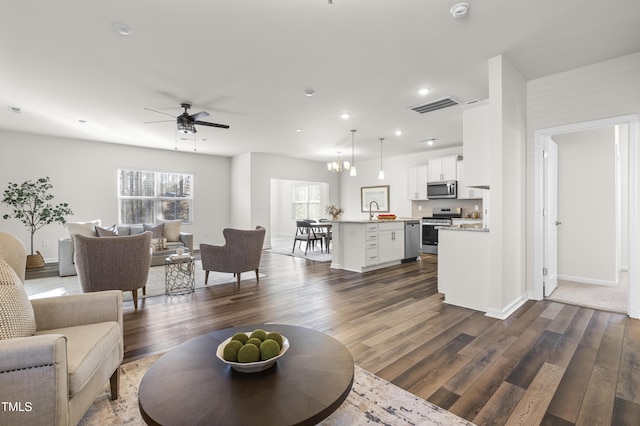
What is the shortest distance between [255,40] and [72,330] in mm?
2705

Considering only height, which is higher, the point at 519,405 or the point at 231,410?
the point at 231,410

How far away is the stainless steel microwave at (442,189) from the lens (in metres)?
7.30

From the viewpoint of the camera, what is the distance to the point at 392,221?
5828 millimetres

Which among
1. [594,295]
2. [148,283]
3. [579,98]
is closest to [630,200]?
[579,98]

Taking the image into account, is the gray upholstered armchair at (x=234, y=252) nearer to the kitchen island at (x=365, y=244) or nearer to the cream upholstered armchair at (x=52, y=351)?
the kitchen island at (x=365, y=244)

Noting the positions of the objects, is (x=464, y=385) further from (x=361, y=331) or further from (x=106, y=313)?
(x=106, y=313)

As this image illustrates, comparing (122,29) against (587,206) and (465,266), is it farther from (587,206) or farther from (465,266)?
(587,206)

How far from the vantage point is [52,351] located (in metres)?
1.12

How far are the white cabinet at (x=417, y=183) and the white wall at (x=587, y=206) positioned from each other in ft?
11.5

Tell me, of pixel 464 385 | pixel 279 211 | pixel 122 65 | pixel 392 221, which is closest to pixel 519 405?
pixel 464 385

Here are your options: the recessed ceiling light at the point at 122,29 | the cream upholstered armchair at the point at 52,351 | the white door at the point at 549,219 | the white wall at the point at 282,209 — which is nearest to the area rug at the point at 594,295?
the white door at the point at 549,219

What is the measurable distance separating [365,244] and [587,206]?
3337mm

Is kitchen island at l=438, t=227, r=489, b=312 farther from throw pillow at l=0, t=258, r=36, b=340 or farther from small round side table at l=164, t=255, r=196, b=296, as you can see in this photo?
throw pillow at l=0, t=258, r=36, b=340

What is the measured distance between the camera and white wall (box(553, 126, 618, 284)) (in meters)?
4.25
